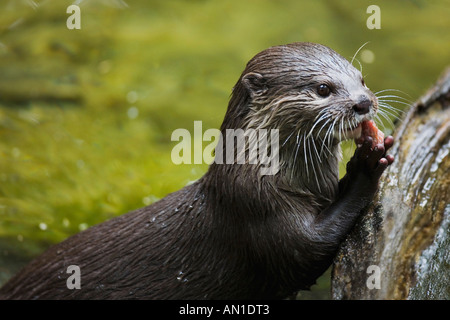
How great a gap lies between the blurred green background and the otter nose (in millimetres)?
2821

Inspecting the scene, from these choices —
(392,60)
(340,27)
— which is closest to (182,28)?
(340,27)

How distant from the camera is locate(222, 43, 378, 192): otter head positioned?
2967mm

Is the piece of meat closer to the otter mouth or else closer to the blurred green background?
the otter mouth

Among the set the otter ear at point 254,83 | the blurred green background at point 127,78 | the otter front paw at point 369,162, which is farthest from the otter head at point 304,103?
the blurred green background at point 127,78

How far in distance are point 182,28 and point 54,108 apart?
74.4 inches

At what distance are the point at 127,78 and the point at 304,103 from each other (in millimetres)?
4194

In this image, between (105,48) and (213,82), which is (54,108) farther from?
(213,82)

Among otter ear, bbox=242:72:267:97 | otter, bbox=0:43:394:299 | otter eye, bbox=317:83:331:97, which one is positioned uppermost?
otter ear, bbox=242:72:267:97

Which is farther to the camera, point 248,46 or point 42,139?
point 248,46

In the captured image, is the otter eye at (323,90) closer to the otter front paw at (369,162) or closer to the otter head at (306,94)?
the otter head at (306,94)

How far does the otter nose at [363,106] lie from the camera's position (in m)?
2.93

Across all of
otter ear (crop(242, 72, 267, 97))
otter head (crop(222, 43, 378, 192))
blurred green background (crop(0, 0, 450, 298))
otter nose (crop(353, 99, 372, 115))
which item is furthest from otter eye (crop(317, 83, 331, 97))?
blurred green background (crop(0, 0, 450, 298))

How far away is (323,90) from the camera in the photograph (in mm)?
3012
